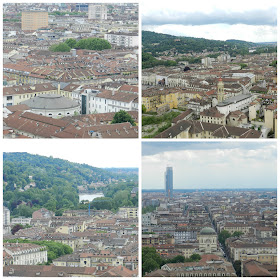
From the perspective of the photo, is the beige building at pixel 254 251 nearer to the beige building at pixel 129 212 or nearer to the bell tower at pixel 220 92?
the bell tower at pixel 220 92

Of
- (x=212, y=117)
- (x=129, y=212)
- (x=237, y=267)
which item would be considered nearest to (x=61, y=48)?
(x=129, y=212)

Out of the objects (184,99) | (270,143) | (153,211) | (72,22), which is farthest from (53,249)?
(72,22)

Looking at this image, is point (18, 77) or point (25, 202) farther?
point (25, 202)

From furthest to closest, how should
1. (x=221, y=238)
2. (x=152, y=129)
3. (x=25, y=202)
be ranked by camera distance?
(x=25, y=202), (x=221, y=238), (x=152, y=129)

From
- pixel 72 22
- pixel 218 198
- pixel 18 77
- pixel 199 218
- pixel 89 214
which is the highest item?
pixel 72 22

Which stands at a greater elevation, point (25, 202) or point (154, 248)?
point (154, 248)

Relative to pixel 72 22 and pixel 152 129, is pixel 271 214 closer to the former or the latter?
pixel 152 129

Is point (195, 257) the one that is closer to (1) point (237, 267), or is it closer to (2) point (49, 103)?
(1) point (237, 267)
